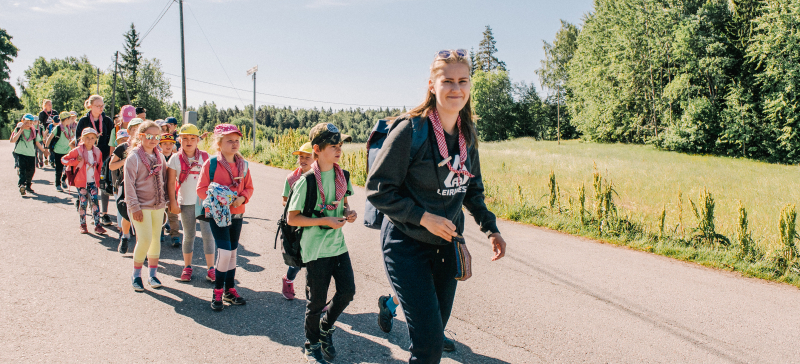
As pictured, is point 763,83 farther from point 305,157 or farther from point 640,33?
point 305,157

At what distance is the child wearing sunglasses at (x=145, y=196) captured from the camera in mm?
4691

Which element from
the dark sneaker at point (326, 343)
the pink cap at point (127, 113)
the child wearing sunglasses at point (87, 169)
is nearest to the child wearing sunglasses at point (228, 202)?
the dark sneaker at point (326, 343)

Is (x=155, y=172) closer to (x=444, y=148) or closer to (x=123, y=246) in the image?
(x=123, y=246)

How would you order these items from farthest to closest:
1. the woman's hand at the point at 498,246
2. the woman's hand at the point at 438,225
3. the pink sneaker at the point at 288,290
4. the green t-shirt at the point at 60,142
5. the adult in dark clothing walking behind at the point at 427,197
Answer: the green t-shirt at the point at 60,142, the pink sneaker at the point at 288,290, the woman's hand at the point at 498,246, the adult in dark clothing walking behind at the point at 427,197, the woman's hand at the point at 438,225

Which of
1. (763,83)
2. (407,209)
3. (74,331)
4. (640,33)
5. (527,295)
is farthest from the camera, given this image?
(640,33)

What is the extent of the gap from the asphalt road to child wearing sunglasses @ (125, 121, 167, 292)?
0.34 metres

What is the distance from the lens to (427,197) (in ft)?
7.20

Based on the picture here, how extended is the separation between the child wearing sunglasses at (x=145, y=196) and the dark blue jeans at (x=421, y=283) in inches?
141

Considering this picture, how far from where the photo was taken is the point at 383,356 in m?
3.47

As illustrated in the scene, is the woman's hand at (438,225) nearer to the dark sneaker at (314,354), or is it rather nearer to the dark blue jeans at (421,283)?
the dark blue jeans at (421,283)

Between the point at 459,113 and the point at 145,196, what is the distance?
3.92 meters

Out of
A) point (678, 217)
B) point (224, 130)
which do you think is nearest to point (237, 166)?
point (224, 130)

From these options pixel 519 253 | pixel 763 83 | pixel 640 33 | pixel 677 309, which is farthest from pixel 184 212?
pixel 640 33

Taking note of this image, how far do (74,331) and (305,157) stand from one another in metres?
2.53
